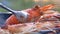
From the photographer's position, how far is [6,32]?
0.82m

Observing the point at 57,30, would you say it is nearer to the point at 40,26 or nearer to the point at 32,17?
the point at 40,26

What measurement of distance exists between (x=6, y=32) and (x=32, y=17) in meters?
0.20

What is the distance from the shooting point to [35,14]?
1.00 meters

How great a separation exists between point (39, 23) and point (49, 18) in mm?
89

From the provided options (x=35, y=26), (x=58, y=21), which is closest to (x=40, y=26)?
(x=35, y=26)

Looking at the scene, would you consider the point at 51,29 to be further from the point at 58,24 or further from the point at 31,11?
the point at 31,11

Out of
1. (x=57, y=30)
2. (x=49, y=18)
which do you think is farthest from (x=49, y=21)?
(x=57, y=30)

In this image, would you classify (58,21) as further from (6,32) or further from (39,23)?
(6,32)

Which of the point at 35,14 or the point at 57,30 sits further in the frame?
the point at 35,14

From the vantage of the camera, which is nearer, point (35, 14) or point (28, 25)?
point (28, 25)

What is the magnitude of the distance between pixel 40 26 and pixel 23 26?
69 mm

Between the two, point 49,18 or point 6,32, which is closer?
point 6,32

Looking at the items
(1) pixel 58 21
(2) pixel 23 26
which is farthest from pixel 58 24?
(2) pixel 23 26

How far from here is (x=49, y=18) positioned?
98cm
